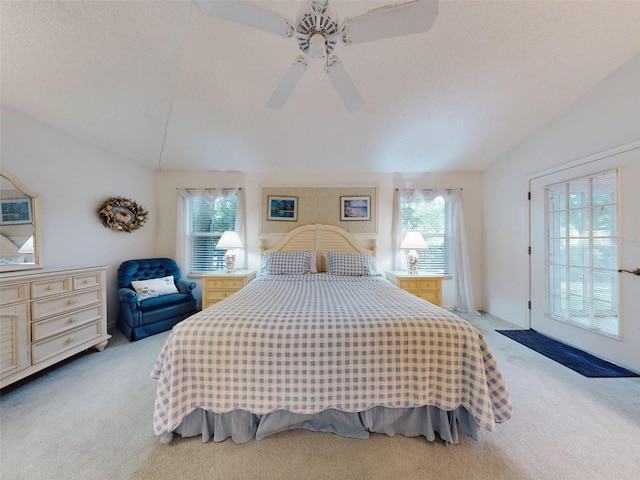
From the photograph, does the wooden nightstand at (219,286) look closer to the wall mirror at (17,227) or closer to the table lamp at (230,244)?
the table lamp at (230,244)

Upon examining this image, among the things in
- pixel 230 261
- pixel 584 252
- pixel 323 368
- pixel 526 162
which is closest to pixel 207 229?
pixel 230 261

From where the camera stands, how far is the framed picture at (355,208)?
385 centimetres

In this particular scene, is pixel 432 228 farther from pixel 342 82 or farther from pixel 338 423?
pixel 338 423

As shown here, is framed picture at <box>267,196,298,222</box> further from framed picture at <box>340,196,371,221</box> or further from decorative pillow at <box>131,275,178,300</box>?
decorative pillow at <box>131,275,178,300</box>

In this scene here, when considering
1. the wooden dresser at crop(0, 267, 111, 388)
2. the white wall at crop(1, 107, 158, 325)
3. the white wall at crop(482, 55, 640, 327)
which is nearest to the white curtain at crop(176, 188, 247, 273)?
the white wall at crop(1, 107, 158, 325)

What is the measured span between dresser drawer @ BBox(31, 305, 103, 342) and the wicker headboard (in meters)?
2.12

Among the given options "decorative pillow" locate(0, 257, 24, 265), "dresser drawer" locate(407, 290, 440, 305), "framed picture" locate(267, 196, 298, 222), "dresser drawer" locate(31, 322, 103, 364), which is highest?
"framed picture" locate(267, 196, 298, 222)

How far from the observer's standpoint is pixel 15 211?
212 centimetres

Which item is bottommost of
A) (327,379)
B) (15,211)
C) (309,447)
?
(309,447)

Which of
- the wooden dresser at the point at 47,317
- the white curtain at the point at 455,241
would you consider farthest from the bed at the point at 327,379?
the white curtain at the point at 455,241

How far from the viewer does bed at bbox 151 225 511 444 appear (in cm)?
133

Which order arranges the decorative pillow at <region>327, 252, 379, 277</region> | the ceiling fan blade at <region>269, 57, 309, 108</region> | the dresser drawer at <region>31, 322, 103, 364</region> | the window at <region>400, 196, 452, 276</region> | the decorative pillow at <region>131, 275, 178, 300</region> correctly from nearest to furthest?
the ceiling fan blade at <region>269, 57, 309, 108</region>
the dresser drawer at <region>31, 322, 103, 364</region>
the decorative pillow at <region>131, 275, 178, 300</region>
the decorative pillow at <region>327, 252, 379, 277</region>
the window at <region>400, 196, 452, 276</region>

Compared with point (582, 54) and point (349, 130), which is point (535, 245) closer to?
point (582, 54)

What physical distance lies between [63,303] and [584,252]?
516cm
